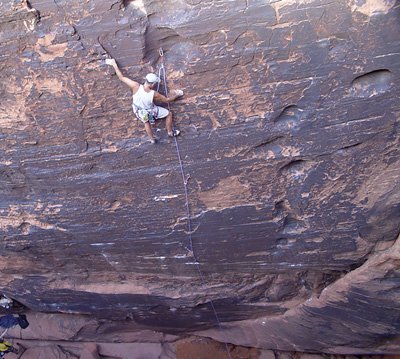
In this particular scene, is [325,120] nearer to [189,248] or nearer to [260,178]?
[260,178]

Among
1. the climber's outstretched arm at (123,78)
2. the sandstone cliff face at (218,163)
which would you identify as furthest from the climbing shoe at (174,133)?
the climber's outstretched arm at (123,78)

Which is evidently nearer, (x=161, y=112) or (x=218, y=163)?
(x=161, y=112)

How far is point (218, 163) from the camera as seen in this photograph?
3113 mm

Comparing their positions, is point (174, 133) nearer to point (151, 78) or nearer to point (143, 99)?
point (143, 99)

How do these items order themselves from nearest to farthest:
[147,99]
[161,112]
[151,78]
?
1. [151,78]
2. [147,99]
3. [161,112]

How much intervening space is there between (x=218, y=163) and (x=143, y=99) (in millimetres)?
741

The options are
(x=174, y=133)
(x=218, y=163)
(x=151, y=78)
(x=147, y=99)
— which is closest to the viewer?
(x=151, y=78)

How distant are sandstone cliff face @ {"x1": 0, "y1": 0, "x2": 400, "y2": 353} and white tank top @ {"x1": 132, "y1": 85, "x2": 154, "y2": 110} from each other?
15 cm

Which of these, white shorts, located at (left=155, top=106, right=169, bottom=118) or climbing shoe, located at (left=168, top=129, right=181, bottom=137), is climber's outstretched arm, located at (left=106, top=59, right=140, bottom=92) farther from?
climbing shoe, located at (left=168, top=129, right=181, bottom=137)

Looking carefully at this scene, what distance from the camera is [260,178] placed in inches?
125

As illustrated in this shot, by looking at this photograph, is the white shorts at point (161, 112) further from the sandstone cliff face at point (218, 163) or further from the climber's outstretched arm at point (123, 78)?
the climber's outstretched arm at point (123, 78)

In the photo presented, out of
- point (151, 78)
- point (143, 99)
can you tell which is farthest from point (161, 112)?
point (151, 78)

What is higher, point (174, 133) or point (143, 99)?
point (143, 99)

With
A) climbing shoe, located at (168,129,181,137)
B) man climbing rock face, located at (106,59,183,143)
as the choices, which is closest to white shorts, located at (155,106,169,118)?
man climbing rock face, located at (106,59,183,143)
